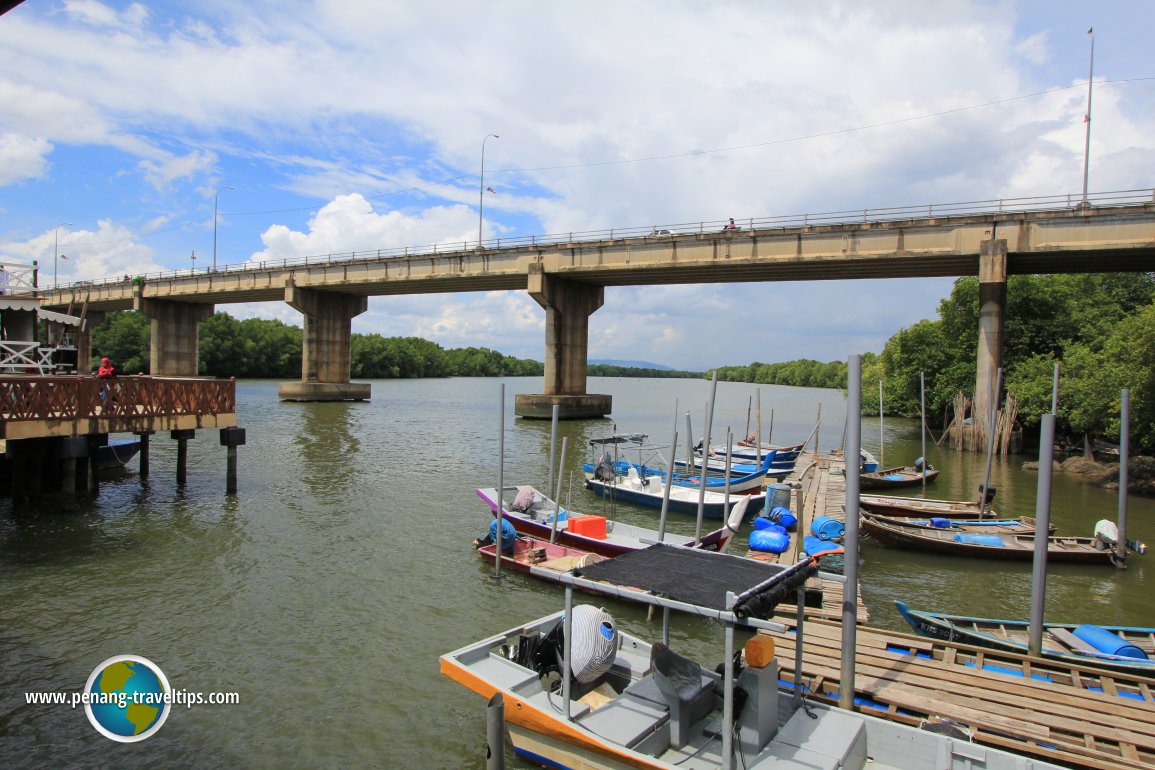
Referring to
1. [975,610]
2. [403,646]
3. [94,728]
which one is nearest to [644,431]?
[975,610]

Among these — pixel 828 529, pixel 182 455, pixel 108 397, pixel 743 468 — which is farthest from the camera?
pixel 743 468

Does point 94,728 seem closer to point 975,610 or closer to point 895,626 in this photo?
point 895,626

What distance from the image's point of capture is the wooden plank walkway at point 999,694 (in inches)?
307

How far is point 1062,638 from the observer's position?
36.8ft

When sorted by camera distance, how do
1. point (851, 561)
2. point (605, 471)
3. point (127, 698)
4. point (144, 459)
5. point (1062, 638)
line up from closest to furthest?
point (851, 561) < point (127, 698) < point (1062, 638) < point (605, 471) < point (144, 459)

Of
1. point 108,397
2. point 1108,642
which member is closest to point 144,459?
point 108,397

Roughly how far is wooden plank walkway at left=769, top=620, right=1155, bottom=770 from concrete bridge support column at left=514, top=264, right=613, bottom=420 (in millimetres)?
46581

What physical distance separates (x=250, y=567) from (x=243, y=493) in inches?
368

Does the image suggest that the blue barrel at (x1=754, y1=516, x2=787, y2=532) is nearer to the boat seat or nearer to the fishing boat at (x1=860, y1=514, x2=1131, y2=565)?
the fishing boat at (x1=860, y1=514, x2=1131, y2=565)

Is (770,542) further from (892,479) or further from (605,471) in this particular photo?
(892,479)

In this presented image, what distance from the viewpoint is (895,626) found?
1389 centimetres

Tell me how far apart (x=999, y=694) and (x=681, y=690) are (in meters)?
4.68

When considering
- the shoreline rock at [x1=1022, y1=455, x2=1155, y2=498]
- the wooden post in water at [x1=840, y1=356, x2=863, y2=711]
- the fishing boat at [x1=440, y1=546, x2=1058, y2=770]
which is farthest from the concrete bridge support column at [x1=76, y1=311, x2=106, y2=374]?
the wooden post in water at [x1=840, y1=356, x2=863, y2=711]

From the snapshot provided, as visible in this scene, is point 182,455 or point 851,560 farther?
point 182,455
